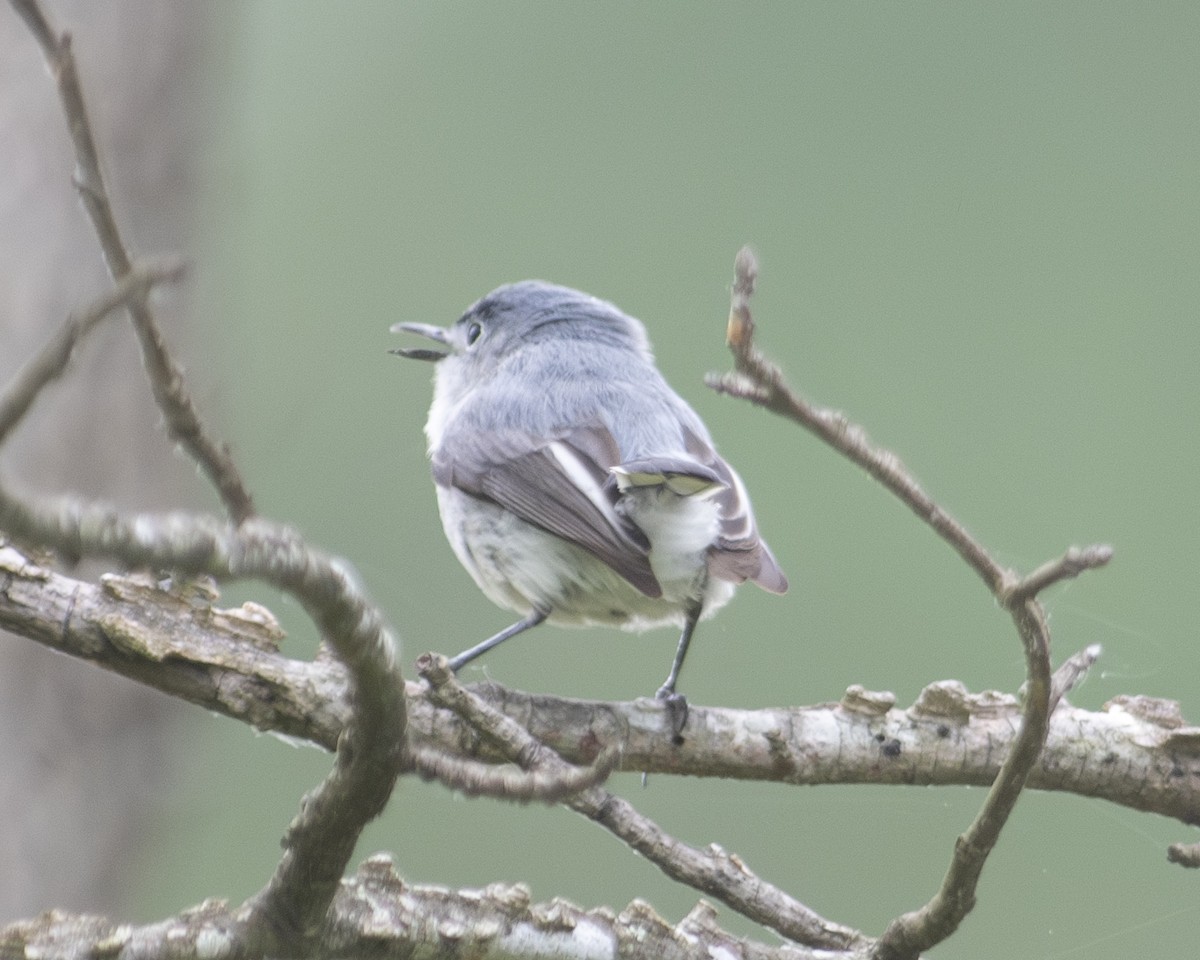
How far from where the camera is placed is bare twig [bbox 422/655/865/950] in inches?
65.5

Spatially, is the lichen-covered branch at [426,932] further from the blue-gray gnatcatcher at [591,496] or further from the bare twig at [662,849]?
the blue-gray gnatcatcher at [591,496]

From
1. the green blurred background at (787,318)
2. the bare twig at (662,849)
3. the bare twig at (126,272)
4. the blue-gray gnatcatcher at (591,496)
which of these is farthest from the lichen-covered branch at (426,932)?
the green blurred background at (787,318)

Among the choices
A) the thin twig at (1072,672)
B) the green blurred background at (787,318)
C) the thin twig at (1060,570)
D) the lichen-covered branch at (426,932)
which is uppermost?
the green blurred background at (787,318)

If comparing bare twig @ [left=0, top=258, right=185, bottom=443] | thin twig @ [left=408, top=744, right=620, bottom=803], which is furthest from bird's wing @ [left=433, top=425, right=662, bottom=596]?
bare twig @ [left=0, top=258, right=185, bottom=443]

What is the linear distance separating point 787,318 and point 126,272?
19.8 ft

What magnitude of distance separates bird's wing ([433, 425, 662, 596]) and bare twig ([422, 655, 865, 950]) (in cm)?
73

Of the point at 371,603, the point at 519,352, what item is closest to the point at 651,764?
the point at 371,603

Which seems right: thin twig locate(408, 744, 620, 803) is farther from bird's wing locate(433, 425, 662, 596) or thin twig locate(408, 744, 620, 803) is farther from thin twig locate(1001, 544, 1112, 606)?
bird's wing locate(433, 425, 662, 596)

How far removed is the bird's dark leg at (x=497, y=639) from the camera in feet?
9.18

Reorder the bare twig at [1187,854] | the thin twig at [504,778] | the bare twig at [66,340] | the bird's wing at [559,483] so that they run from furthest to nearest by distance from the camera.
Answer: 1. the bird's wing at [559,483]
2. the bare twig at [1187,854]
3. the thin twig at [504,778]
4. the bare twig at [66,340]

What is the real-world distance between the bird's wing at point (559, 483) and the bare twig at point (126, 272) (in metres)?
1.41

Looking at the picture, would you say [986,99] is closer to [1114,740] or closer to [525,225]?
[525,225]

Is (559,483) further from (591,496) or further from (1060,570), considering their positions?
(1060,570)

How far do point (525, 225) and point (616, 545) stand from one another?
531 cm
